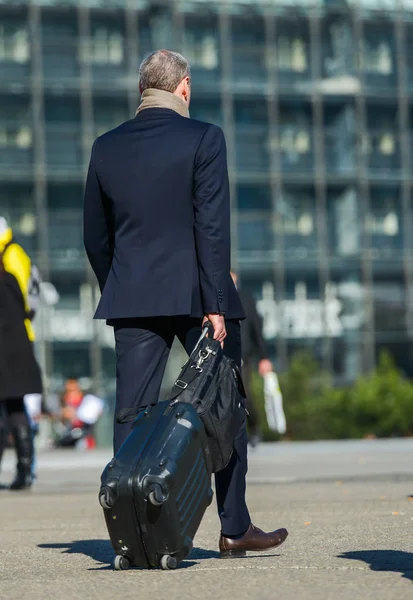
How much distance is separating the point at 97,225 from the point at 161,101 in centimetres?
54

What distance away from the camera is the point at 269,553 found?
229 inches

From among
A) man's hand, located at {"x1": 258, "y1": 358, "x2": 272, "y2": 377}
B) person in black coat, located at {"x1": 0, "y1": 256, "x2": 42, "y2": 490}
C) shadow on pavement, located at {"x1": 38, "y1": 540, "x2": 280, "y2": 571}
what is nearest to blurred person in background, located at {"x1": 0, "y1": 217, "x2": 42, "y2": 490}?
person in black coat, located at {"x1": 0, "y1": 256, "x2": 42, "y2": 490}

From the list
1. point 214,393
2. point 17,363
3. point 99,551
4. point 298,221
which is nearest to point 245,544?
point 214,393

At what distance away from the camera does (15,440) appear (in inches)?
428

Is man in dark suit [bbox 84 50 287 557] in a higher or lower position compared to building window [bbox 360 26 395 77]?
lower

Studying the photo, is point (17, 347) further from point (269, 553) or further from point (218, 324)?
point (218, 324)

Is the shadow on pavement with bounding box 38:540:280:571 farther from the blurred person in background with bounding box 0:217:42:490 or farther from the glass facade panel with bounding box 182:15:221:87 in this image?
the glass facade panel with bounding box 182:15:221:87

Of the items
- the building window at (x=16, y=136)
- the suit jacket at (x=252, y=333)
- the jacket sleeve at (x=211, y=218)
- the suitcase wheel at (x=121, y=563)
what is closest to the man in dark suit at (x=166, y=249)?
the jacket sleeve at (x=211, y=218)

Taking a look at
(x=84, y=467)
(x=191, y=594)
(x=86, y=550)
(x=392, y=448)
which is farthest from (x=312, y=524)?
(x=392, y=448)

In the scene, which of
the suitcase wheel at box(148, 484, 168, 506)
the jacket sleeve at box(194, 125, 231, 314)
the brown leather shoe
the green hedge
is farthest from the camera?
the green hedge

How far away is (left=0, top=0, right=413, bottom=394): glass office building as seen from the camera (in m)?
40.3

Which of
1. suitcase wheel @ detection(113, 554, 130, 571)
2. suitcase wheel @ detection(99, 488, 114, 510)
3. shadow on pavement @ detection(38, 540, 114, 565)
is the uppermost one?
suitcase wheel @ detection(99, 488, 114, 510)

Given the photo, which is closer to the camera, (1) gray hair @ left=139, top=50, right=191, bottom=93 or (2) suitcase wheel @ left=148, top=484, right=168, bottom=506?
(2) suitcase wheel @ left=148, top=484, right=168, bottom=506

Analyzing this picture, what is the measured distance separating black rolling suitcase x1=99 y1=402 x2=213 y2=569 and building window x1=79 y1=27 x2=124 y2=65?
3650cm
